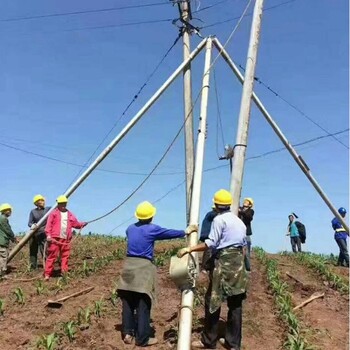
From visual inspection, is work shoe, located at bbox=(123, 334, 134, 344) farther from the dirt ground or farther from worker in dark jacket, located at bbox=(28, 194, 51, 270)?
worker in dark jacket, located at bbox=(28, 194, 51, 270)

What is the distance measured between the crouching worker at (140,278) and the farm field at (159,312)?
0.27m

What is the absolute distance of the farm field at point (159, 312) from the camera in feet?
21.5

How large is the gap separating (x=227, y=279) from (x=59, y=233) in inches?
210

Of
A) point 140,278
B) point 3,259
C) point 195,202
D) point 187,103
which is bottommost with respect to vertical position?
point 140,278

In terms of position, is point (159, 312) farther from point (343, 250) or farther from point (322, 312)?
point (343, 250)

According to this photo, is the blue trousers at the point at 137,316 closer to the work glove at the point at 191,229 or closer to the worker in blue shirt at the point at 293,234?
the work glove at the point at 191,229

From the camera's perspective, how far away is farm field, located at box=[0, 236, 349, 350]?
6547 millimetres

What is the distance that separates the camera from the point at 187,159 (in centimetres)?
1237

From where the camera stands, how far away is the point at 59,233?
1046 cm

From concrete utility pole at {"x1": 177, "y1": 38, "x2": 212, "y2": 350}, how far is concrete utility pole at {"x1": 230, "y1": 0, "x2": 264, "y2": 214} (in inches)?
25.9

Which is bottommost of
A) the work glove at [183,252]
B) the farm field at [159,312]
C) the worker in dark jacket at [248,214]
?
the farm field at [159,312]

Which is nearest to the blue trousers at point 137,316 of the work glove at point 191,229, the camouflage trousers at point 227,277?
the camouflage trousers at point 227,277

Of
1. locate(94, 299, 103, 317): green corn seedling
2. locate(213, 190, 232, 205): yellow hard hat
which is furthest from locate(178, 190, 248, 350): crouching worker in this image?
locate(94, 299, 103, 317): green corn seedling

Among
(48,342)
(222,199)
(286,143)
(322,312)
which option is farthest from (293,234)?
(48,342)
